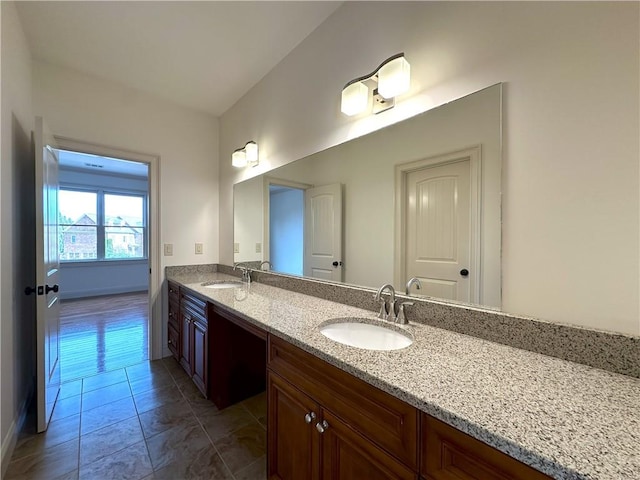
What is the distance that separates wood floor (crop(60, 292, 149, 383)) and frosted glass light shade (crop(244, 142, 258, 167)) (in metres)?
2.22

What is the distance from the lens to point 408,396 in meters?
0.69

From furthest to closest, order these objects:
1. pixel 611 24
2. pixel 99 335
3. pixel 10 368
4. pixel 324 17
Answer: pixel 99 335, pixel 324 17, pixel 10 368, pixel 611 24

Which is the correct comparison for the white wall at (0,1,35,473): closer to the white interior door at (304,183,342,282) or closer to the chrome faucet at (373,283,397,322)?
the white interior door at (304,183,342,282)

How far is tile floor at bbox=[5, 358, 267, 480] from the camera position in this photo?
54.8 inches

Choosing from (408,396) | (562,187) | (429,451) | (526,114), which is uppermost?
(526,114)

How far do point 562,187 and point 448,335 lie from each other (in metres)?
0.66

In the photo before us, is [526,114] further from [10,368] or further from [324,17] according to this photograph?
[10,368]

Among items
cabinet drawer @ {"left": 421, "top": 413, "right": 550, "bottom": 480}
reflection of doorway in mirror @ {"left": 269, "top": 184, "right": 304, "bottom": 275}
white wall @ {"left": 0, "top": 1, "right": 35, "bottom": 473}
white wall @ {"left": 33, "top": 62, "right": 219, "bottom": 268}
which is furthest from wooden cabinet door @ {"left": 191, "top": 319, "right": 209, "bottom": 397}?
cabinet drawer @ {"left": 421, "top": 413, "right": 550, "bottom": 480}

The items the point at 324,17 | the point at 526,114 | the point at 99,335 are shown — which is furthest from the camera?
the point at 99,335

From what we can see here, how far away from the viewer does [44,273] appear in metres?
1.68

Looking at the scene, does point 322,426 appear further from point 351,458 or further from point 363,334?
point 363,334

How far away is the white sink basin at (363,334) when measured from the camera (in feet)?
3.89

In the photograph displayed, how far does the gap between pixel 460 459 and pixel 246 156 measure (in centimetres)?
246

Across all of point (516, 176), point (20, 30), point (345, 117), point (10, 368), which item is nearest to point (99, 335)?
point (10, 368)
